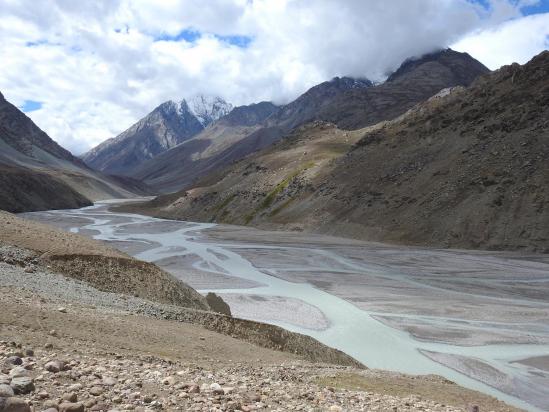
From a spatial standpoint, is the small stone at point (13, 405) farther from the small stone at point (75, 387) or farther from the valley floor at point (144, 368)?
the small stone at point (75, 387)

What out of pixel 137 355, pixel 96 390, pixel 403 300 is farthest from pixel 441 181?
pixel 96 390

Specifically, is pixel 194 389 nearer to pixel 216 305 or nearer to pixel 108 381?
pixel 108 381

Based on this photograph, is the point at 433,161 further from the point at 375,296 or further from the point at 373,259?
the point at 375,296

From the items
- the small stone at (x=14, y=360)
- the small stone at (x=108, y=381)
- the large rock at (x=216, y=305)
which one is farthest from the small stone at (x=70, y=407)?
the large rock at (x=216, y=305)

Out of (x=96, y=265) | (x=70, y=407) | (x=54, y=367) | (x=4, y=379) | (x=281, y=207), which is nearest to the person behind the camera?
(x=70, y=407)

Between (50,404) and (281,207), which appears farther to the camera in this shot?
(281,207)

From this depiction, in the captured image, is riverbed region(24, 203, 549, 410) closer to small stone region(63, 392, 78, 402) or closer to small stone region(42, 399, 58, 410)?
small stone region(63, 392, 78, 402)
